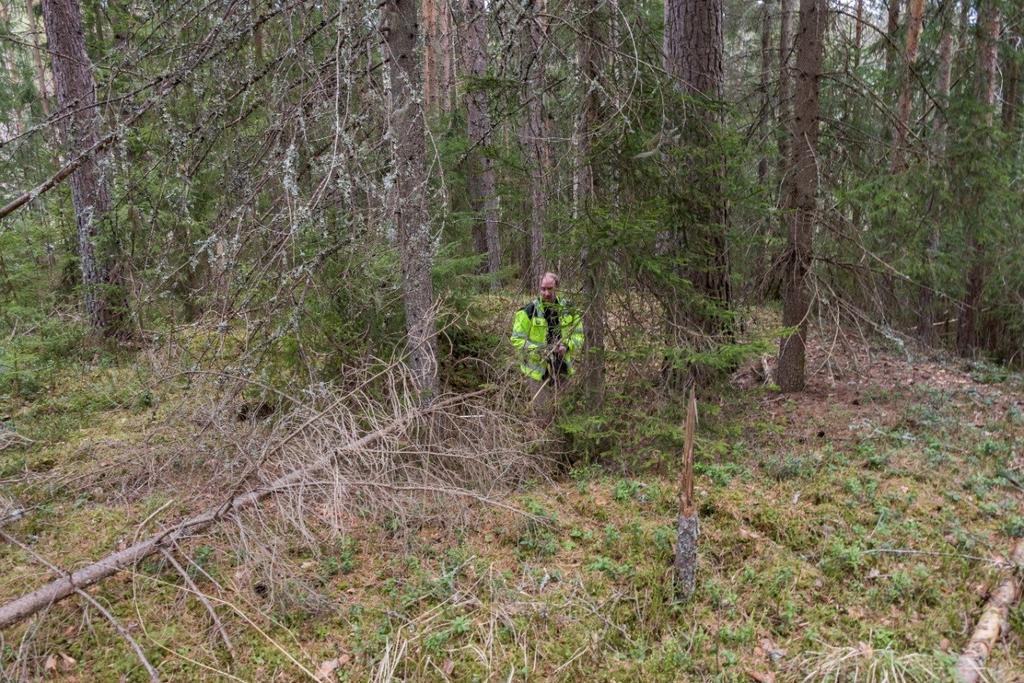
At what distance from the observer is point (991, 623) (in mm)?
3641

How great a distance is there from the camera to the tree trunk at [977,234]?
31.7 ft

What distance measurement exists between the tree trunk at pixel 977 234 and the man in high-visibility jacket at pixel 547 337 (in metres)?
7.59

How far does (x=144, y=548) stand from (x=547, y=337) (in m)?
3.60

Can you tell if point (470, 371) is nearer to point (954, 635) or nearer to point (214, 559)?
point (214, 559)

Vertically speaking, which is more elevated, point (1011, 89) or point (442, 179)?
point (1011, 89)

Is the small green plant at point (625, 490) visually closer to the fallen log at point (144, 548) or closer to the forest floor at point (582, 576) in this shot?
the forest floor at point (582, 576)

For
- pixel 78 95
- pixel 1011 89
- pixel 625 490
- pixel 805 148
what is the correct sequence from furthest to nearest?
pixel 1011 89 < pixel 78 95 < pixel 805 148 < pixel 625 490

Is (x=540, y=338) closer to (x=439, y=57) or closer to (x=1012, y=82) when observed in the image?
(x=439, y=57)

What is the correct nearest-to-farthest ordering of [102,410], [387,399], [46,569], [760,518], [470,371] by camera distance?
[46,569], [760,518], [387,399], [470,371], [102,410]

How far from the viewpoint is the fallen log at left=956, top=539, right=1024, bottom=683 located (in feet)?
10.8

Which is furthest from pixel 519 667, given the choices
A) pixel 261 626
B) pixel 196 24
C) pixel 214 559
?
pixel 196 24

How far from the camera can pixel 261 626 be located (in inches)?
143

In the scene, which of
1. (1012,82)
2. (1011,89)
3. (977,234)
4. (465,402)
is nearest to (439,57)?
(465,402)

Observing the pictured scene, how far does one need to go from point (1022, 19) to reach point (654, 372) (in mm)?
9949
